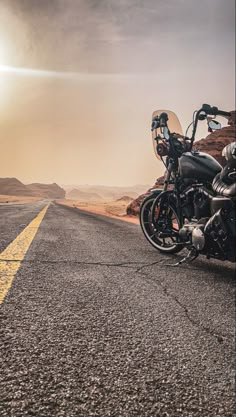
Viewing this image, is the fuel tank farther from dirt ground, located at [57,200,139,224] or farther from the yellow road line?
dirt ground, located at [57,200,139,224]

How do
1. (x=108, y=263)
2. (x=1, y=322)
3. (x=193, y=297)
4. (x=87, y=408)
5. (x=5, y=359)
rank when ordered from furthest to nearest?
(x=108, y=263) → (x=193, y=297) → (x=1, y=322) → (x=5, y=359) → (x=87, y=408)

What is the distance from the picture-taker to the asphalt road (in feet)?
2.72

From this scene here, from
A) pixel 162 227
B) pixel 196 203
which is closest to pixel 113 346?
pixel 196 203

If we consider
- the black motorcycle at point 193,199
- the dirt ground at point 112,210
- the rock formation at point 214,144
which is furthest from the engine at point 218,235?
the rock formation at point 214,144

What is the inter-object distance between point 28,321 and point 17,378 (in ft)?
1.29

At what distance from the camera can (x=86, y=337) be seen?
3.88ft

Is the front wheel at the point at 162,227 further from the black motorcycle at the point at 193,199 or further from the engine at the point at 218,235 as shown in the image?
the engine at the point at 218,235

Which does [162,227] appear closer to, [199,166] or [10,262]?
[199,166]

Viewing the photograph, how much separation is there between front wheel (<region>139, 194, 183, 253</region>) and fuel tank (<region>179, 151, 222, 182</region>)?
1.93ft

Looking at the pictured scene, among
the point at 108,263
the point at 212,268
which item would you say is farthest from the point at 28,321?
the point at 212,268

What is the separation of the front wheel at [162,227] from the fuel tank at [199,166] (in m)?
0.59

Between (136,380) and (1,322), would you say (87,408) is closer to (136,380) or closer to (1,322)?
(136,380)

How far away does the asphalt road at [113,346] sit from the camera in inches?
32.6

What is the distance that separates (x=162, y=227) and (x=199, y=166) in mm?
1084
